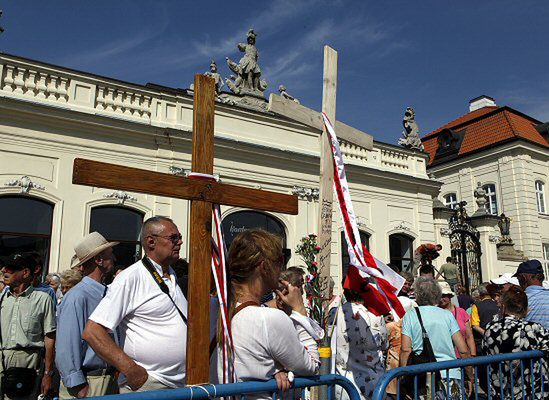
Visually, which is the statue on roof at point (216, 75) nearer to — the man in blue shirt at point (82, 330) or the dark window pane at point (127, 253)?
the dark window pane at point (127, 253)

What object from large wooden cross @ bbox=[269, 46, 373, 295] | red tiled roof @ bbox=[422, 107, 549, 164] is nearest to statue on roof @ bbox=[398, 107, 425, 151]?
red tiled roof @ bbox=[422, 107, 549, 164]

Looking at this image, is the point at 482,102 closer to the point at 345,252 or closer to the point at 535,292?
the point at 345,252

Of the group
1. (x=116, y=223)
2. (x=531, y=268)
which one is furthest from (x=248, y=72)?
(x=531, y=268)

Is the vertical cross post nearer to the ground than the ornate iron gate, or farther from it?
nearer to the ground

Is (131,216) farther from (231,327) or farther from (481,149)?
(481,149)

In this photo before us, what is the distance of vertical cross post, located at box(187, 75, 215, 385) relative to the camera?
2.26 m

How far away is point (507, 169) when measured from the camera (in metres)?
24.3

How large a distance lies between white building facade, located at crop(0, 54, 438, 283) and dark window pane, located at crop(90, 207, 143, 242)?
0.02 metres

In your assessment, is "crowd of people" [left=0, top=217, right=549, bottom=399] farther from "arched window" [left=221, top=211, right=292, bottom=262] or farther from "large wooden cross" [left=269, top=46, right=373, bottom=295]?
"arched window" [left=221, top=211, right=292, bottom=262]

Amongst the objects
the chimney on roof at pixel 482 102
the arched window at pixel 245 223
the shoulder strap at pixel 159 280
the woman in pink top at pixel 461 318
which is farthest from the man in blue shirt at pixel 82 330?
the chimney on roof at pixel 482 102

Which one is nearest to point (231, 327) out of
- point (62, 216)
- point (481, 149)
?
point (62, 216)

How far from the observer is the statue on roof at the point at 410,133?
1661 cm

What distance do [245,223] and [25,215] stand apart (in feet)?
16.5

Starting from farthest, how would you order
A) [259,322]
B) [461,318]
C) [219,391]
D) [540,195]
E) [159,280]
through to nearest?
[540,195], [461,318], [159,280], [259,322], [219,391]
